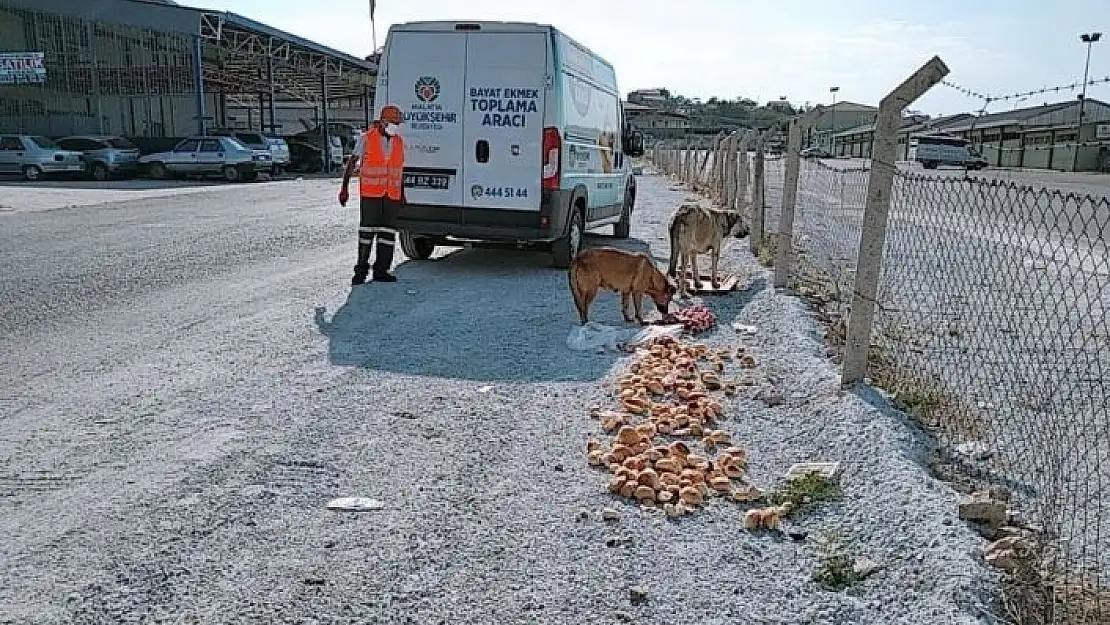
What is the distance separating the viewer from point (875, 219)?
514 centimetres

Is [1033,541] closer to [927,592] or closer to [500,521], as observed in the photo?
[927,592]

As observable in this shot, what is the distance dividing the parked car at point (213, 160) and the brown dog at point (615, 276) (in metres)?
26.8

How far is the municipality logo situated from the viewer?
1001 cm

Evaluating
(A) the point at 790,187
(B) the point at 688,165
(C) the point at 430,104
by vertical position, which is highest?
(C) the point at 430,104

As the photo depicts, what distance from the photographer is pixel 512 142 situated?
9938mm

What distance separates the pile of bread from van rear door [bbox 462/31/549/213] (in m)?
3.79

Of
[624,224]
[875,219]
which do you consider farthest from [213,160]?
[875,219]

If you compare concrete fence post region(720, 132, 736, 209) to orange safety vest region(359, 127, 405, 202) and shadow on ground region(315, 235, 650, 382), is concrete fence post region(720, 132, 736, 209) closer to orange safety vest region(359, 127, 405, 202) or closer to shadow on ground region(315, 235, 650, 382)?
shadow on ground region(315, 235, 650, 382)

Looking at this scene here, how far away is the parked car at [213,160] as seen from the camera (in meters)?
31.6

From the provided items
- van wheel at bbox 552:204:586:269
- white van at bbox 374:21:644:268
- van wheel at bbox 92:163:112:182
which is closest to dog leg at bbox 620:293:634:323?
white van at bbox 374:21:644:268

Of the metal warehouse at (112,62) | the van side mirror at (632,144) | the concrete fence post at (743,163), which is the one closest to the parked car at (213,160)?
the metal warehouse at (112,62)

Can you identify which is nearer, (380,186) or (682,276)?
(682,276)

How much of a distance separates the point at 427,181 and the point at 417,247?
4.88ft

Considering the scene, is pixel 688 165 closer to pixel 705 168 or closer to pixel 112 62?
pixel 705 168
